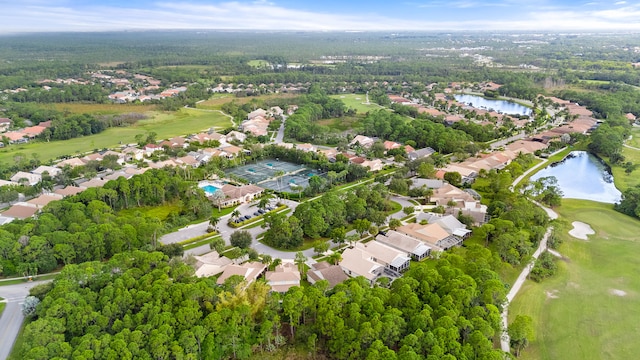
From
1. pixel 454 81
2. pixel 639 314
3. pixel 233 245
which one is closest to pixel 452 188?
pixel 639 314

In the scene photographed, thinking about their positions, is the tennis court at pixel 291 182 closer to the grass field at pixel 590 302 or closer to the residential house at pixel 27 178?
the grass field at pixel 590 302

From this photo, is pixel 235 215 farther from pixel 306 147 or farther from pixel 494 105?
pixel 494 105

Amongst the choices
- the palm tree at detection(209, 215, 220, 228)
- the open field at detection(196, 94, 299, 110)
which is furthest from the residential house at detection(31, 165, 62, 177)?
the open field at detection(196, 94, 299, 110)

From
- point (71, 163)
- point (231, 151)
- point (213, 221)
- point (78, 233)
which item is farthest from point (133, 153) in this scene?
point (78, 233)

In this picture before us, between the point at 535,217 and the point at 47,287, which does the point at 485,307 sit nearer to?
the point at 535,217

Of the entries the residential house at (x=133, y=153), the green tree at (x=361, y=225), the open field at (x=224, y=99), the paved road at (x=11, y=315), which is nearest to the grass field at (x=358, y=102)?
the open field at (x=224, y=99)

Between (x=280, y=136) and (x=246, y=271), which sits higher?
(x=246, y=271)

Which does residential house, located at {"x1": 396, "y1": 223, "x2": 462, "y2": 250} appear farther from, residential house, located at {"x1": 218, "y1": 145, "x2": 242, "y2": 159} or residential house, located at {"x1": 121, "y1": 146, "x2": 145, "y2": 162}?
residential house, located at {"x1": 121, "y1": 146, "x2": 145, "y2": 162}
